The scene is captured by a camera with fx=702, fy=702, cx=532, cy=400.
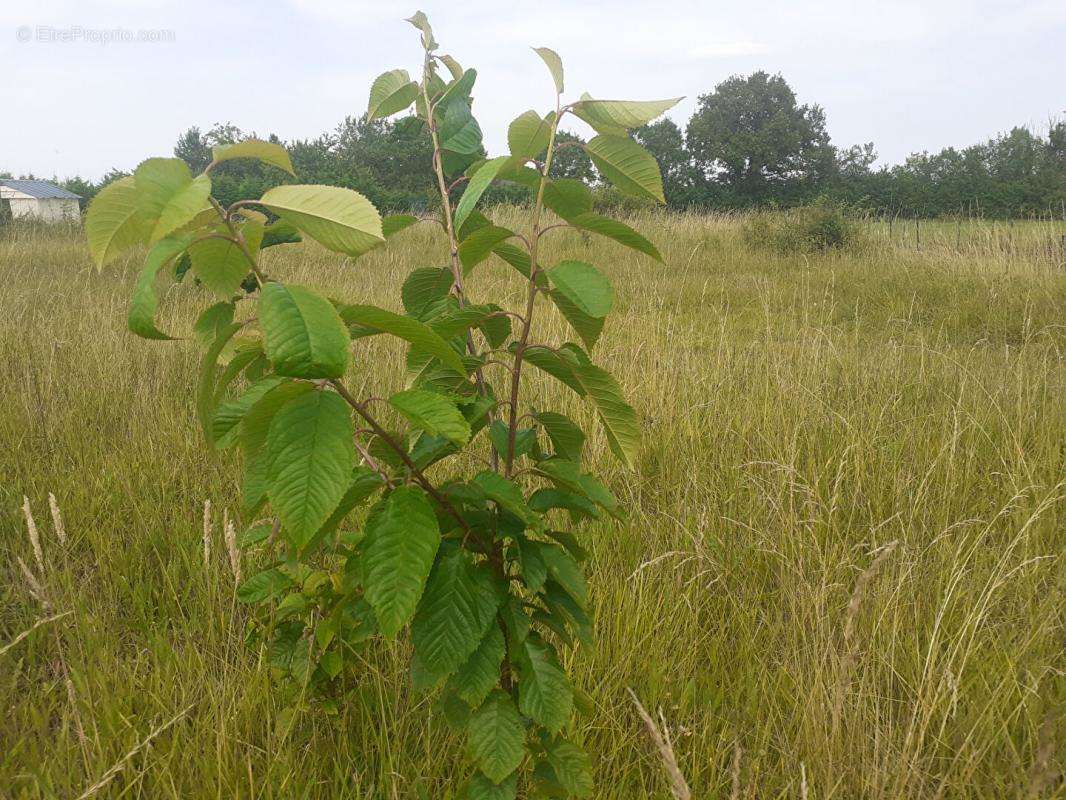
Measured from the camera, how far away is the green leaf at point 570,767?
1.02 meters

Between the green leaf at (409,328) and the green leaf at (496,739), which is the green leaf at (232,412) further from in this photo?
the green leaf at (496,739)

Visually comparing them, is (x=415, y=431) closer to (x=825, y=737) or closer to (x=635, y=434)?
(x=635, y=434)

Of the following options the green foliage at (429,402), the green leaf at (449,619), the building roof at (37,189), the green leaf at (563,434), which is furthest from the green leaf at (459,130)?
the building roof at (37,189)

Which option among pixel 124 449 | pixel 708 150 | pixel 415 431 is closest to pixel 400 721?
pixel 415 431

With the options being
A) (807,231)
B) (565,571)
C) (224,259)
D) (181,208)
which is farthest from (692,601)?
(807,231)

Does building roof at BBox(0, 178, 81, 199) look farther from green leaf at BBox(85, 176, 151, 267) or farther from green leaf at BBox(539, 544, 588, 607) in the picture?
green leaf at BBox(539, 544, 588, 607)

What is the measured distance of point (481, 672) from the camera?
0.97 metres

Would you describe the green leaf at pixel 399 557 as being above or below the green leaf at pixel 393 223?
below

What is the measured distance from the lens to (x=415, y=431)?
A: 40.9 inches

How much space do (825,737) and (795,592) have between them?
0.53 m

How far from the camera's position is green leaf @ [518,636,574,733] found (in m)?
0.99

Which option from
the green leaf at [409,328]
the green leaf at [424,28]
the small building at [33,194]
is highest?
the small building at [33,194]

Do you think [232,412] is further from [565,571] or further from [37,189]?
[37,189]

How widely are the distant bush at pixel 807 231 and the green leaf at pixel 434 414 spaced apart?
10.0 meters
